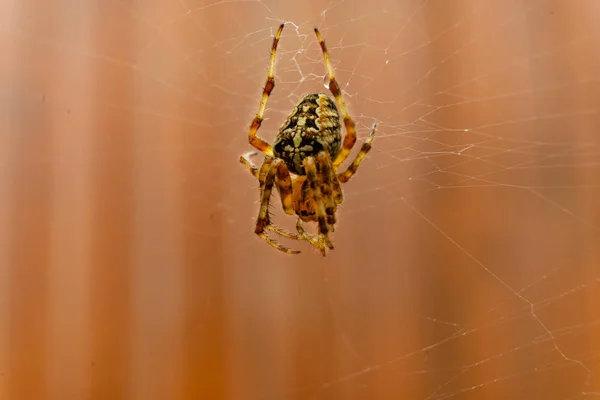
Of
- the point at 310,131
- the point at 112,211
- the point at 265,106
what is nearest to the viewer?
the point at 310,131

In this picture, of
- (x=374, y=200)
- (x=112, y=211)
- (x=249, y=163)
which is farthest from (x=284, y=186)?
(x=112, y=211)

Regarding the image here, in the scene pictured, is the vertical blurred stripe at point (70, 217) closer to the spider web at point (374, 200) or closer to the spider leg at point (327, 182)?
the spider web at point (374, 200)

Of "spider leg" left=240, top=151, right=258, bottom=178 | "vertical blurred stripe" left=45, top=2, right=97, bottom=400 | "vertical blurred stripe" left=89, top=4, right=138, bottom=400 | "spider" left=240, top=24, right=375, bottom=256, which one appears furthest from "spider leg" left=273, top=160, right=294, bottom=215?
"vertical blurred stripe" left=45, top=2, right=97, bottom=400

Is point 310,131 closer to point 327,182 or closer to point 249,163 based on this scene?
point 327,182

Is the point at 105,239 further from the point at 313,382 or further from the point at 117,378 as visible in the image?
the point at 313,382

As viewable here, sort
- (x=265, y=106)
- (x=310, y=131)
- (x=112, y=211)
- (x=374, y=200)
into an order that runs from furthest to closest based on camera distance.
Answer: (x=112, y=211), (x=374, y=200), (x=265, y=106), (x=310, y=131)

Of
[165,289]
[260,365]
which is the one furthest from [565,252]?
[165,289]
